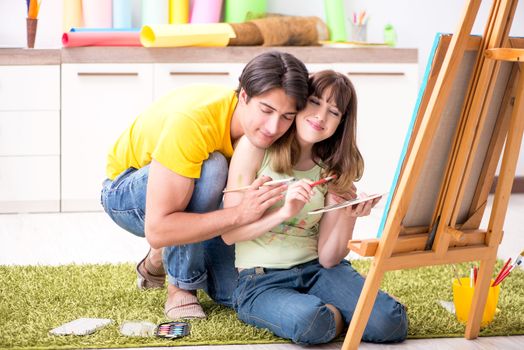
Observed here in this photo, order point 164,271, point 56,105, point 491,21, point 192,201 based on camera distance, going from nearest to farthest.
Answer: point 491,21, point 192,201, point 164,271, point 56,105

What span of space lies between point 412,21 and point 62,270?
2.80 meters

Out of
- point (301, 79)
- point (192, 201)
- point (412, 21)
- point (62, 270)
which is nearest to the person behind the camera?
point (301, 79)

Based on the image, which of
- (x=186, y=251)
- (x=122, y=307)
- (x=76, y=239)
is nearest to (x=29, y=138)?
(x=76, y=239)

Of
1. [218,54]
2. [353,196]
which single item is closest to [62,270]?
[353,196]

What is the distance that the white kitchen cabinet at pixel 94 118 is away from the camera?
14.4 ft

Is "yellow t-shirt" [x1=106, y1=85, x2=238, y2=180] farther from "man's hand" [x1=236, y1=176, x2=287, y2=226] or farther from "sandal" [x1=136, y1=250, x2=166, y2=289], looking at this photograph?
"sandal" [x1=136, y1=250, x2=166, y2=289]

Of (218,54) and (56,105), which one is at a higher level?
(218,54)

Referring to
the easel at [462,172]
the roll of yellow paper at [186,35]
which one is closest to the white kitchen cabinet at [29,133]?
the roll of yellow paper at [186,35]

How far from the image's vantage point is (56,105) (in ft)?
14.4

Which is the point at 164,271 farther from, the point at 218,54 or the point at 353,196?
the point at 218,54

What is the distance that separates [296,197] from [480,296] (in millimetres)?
590

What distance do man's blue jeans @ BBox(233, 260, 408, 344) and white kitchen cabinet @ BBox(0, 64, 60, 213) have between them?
212 centimetres

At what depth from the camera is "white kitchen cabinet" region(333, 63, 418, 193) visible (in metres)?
4.62

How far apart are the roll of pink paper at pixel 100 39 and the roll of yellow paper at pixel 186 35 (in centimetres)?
5
